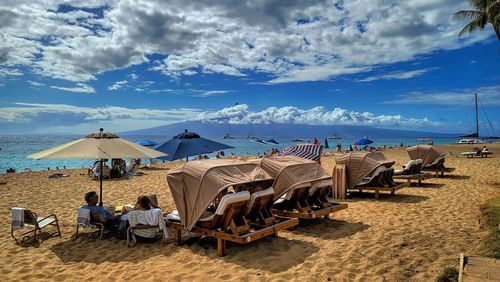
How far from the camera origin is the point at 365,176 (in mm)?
12250

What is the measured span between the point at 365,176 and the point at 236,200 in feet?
24.2

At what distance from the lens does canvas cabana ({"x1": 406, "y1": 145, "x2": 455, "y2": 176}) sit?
17531mm

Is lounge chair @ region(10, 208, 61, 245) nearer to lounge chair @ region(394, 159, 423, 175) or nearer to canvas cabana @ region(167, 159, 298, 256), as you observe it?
canvas cabana @ region(167, 159, 298, 256)

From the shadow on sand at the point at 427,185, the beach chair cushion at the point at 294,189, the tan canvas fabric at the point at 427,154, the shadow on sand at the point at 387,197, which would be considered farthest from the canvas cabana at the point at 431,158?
the beach chair cushion at the point at 294,189

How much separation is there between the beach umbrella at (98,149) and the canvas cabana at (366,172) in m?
7.29

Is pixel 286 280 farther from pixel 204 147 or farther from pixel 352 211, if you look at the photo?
pixel 204 147

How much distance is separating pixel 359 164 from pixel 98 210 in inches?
350

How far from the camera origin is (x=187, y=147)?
12125 mm

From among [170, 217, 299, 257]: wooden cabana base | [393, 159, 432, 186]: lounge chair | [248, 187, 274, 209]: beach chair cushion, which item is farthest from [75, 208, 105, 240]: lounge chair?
[393, 159, 432, 186]: lounge chair

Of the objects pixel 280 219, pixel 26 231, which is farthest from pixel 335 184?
Answer: pixel 26 231

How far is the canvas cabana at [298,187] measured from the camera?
8219 mm

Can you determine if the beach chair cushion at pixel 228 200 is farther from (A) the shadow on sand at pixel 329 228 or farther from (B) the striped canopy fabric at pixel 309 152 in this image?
(B) the striped canopy fabric at pixel 309 152

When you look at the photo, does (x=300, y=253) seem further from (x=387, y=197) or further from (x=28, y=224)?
(x=387, y=197)

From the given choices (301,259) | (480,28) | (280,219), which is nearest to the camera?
(301,259)
